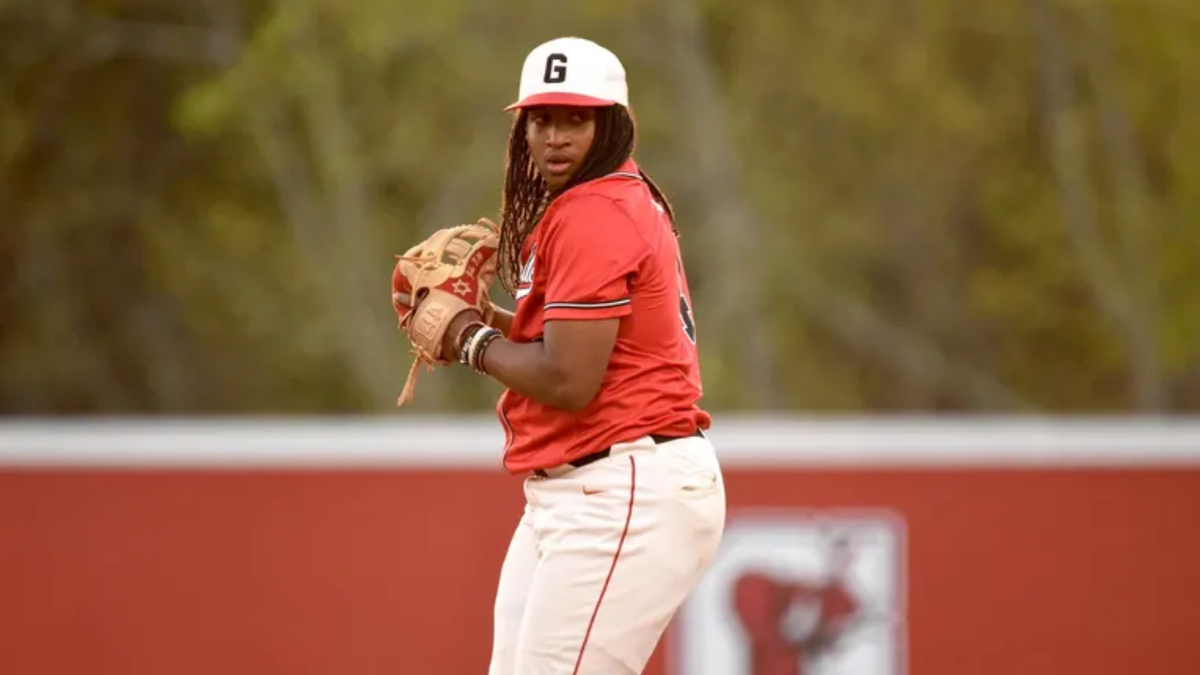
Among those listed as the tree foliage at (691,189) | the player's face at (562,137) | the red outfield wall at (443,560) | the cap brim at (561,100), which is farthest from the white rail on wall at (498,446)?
the tree foliage at (691,189)

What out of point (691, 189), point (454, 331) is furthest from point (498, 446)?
point (691, 189)

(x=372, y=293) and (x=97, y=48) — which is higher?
(x=97, y=48)

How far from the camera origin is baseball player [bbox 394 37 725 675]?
3.85m

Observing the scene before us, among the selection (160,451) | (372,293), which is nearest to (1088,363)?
(372,293)

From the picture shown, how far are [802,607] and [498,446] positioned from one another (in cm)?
138

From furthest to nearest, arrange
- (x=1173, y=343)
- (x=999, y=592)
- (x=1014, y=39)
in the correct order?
(x=1014, y=39), (x=1173, y=343), (x=999, y=592)

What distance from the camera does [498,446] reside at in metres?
8.04

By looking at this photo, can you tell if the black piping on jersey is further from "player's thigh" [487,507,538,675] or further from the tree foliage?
the tree foliage

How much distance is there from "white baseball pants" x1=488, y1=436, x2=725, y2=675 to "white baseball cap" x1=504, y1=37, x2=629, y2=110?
0.69 meters

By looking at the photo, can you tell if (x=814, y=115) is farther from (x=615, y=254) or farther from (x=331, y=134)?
(x=615, y=254)

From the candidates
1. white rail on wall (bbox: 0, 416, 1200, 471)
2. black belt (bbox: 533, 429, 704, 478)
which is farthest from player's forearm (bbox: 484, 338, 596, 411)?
white rail on wall (bbox: 0, 416, 1200, 471)

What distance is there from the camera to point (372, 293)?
15.9 metres

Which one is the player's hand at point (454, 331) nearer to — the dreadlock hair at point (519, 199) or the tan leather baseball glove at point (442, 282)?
the tan leather baseball glove at point (442, 282)

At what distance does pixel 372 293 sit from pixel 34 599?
812cm
